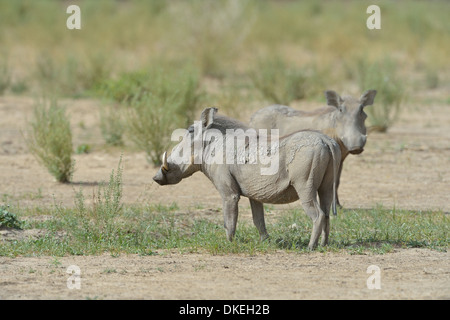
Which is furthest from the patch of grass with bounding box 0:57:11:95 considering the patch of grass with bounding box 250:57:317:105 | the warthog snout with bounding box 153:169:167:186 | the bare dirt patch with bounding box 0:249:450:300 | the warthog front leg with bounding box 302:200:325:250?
the warthog front leg with bounding box 302:200:325:250

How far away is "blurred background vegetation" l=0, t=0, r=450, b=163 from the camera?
46.6ft

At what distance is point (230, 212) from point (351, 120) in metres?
2.11

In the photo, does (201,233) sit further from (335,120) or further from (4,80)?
(4,80)

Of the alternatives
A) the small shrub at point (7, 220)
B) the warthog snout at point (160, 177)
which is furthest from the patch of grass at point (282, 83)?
the small shrub at point (7, 220)

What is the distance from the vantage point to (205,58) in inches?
842

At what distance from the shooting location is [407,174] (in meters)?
11.5

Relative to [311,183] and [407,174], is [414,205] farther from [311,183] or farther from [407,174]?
[311,183]

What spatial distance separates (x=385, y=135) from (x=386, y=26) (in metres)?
15.6

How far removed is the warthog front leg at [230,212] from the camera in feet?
23.7

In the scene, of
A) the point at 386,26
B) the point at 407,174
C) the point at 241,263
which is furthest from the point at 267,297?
the point at 386,26

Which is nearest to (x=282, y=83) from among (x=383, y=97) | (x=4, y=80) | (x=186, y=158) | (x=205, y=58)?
(x=383, y=97)

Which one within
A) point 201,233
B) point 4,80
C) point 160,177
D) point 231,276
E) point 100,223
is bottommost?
point 231,276
